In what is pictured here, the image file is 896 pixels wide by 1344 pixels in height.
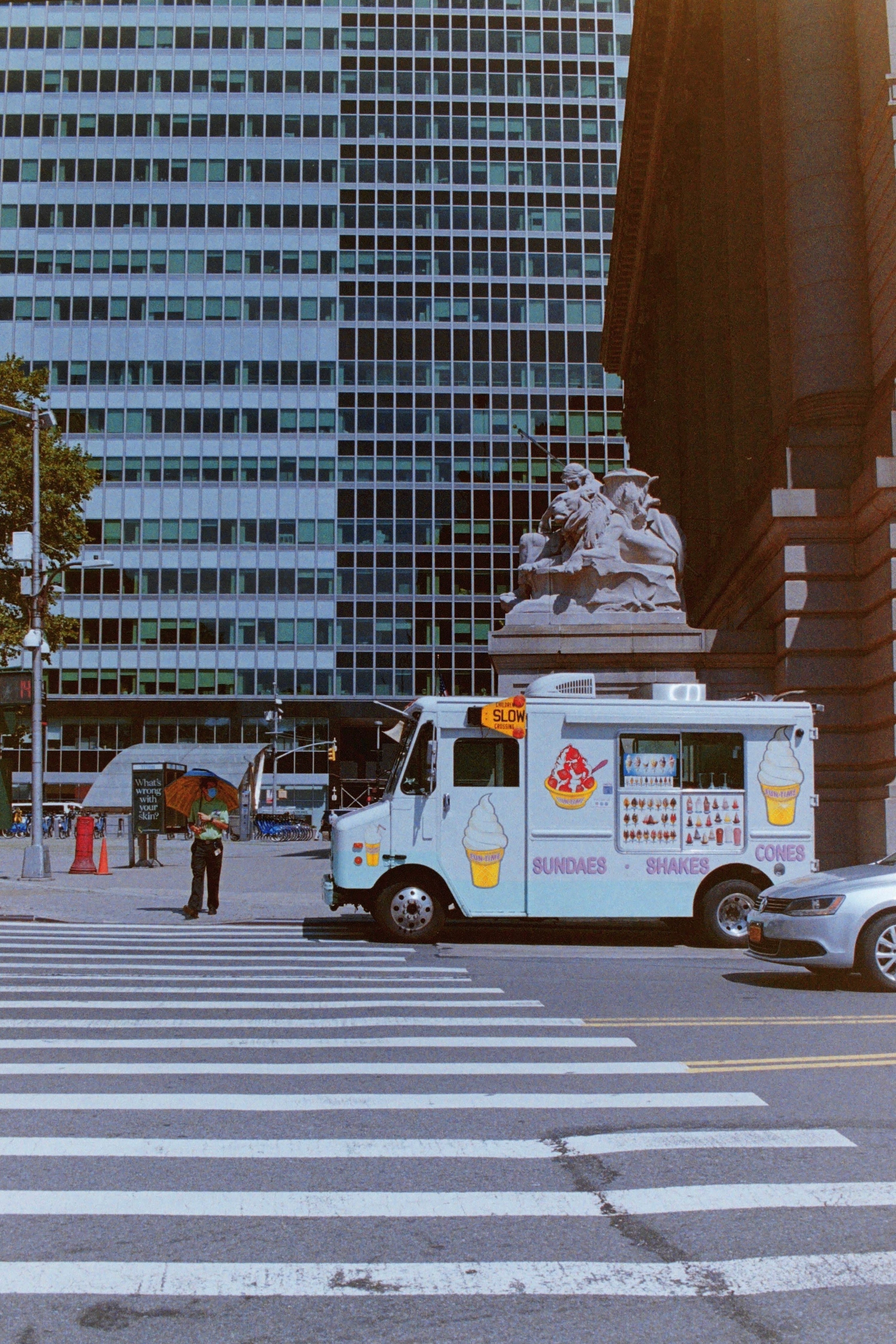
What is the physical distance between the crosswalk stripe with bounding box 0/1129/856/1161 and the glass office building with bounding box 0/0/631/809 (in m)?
78.7

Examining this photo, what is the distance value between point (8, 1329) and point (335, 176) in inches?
3584

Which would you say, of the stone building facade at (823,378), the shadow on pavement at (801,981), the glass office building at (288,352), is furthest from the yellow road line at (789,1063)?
the glass office building at (288,352)

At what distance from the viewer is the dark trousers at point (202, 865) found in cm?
1923

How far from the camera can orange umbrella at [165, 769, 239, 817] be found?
36531mm

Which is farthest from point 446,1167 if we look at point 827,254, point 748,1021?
point 827,254

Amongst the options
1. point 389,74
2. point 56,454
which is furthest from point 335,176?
point 56,454

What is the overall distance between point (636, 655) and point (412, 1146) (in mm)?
20455

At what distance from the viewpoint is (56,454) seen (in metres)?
44.1

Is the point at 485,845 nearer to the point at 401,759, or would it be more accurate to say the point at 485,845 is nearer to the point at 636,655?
the point at 401,759

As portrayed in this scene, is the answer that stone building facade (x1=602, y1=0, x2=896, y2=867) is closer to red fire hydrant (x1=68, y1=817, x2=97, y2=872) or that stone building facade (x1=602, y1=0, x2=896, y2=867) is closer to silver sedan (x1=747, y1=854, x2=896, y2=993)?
silver sedan (x1=747, y1=854, x2=896, y2=993)

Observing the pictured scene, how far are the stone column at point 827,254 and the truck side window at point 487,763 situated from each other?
36.9ft

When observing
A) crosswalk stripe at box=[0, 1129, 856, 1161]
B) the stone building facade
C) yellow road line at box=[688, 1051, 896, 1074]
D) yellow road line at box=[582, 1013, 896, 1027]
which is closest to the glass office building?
the stone building facade

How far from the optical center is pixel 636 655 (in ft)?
86.1

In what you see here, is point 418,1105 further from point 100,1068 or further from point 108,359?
point 108,359
